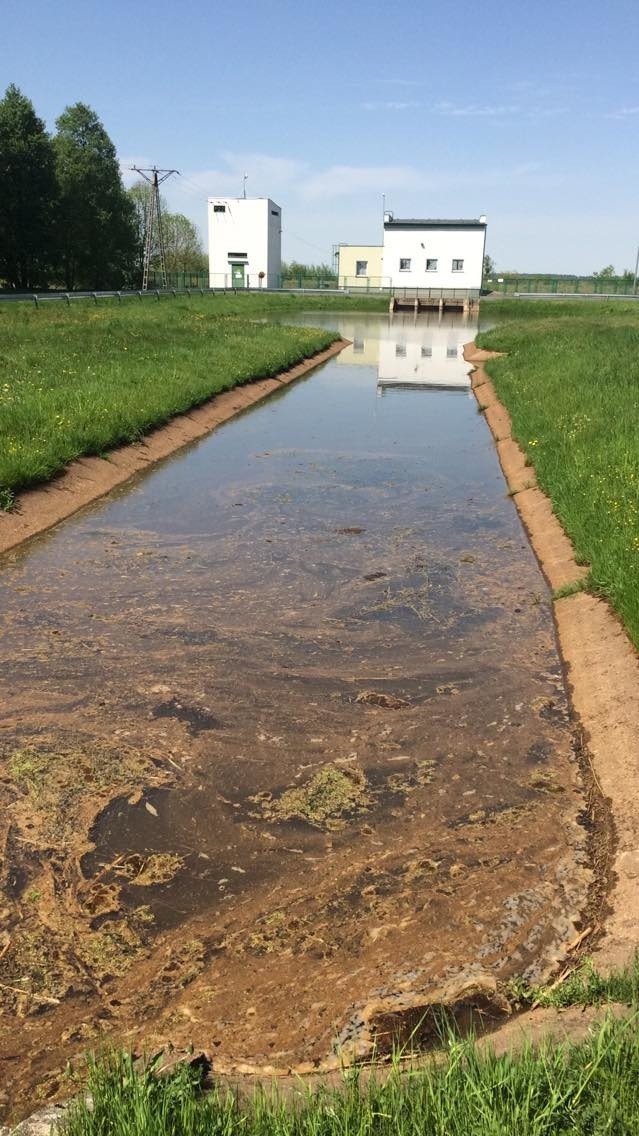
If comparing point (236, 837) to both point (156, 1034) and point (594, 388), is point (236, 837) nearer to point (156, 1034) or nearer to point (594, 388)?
point (156, 1034)

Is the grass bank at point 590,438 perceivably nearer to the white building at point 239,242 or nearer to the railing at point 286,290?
the railing at point 286,290

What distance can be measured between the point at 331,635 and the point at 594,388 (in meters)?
11.4

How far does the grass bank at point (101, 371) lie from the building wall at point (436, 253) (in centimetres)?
5024

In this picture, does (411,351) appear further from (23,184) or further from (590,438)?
(23,184)

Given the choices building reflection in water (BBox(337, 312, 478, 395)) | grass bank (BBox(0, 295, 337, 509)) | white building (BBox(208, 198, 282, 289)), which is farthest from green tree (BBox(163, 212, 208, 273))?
grass bank (BBox(0, 295, 337, 509))

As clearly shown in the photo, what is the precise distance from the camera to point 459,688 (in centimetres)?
666

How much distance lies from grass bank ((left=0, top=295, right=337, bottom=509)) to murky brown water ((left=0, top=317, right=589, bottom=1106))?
239 centimetres

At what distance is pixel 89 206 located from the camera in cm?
6662

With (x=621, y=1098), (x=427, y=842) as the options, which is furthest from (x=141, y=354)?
(x=621, y=1098)

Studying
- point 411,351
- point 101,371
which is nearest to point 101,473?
point 101,371

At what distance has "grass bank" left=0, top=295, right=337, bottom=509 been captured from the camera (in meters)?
12.8

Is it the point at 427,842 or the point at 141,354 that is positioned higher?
the point at 141,354

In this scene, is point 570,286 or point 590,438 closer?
point 590,438

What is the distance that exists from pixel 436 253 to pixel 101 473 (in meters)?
76.6
